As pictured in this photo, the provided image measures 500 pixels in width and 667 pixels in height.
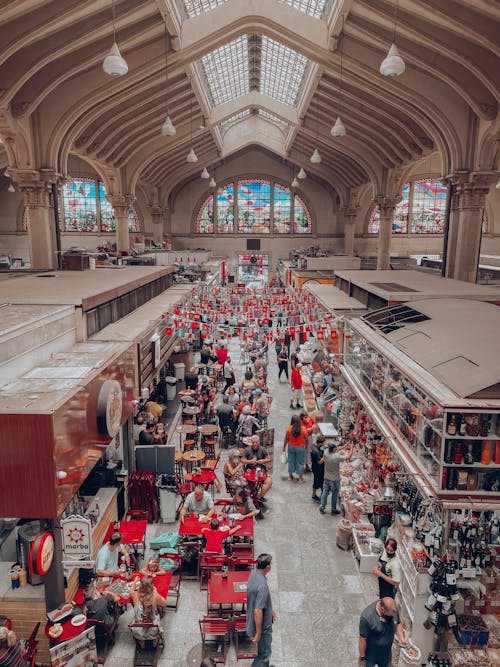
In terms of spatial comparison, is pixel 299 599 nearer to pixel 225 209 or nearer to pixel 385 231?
pixel 385 231

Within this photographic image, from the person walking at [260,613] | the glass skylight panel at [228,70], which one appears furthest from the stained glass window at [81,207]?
the person walking at [260,613]

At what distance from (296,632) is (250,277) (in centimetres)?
3124

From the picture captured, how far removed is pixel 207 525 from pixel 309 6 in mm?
13622

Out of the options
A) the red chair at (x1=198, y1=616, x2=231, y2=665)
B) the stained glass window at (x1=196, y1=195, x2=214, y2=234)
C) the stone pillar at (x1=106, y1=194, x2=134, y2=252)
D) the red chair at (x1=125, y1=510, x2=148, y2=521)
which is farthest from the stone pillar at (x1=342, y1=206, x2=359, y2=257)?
the red chair at (x1=198, y1=616, x2=231, y2=665)

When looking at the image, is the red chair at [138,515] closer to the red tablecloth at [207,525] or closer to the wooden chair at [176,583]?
the red tablecloth at [207,525]

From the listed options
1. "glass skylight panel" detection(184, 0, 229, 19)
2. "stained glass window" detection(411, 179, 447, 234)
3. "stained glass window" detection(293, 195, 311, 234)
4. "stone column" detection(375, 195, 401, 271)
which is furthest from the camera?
"stained glass window" detection(293, 195, 311, 234)

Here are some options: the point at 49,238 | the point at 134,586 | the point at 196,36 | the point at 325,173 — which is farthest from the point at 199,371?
the point at 325,173

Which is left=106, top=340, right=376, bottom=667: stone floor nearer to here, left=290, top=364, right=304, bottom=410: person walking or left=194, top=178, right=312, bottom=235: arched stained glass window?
left=290, top=364, right=304, bottom=410: person walking

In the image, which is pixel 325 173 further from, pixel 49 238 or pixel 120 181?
pixel 49 238

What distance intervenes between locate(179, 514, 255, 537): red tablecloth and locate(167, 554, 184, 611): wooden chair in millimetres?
308

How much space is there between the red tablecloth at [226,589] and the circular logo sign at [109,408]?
2072mm

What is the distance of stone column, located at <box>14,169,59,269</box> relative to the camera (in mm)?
13859

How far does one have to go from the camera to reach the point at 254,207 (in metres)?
34.8

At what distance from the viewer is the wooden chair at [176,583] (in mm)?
5926
